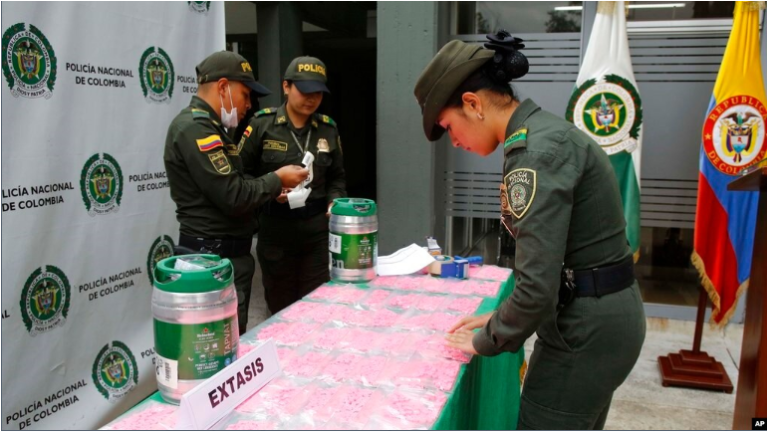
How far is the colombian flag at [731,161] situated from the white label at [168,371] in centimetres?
322

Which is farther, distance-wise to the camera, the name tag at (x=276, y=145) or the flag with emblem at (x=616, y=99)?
the flag with emblem at (x=616, y=99)

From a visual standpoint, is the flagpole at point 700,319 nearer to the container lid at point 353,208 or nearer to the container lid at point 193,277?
the container lid at point 353,208

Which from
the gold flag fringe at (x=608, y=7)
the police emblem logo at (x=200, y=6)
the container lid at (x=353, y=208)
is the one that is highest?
the gold flag fringe at (x=608, y=7)

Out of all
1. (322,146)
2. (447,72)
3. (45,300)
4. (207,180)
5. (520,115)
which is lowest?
(45,300)

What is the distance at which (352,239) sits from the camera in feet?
7.15

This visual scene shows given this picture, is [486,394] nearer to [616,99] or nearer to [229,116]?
[229,116]

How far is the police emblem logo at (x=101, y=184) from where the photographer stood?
100.0 inches

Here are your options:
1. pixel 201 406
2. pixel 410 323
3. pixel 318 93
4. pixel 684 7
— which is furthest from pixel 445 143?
pixel 201 406

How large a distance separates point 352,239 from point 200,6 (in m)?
1.93

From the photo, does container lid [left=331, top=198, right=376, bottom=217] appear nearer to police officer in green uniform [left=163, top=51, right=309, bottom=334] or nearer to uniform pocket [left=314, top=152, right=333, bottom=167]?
police officer in green uniform [left=163, top=51, right=309, bottom=334]

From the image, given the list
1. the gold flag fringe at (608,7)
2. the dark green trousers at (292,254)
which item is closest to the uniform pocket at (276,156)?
the dark green trousers at (292,254)

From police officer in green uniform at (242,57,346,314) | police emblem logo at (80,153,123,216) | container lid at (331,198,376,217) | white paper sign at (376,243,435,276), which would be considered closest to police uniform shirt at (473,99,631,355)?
container lid at (331,198,376,217)

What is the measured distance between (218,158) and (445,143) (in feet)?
7.45

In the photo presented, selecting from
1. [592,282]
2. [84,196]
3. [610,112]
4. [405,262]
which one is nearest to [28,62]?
[84,196]
